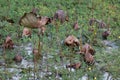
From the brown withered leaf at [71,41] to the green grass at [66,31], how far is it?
2.7 inches

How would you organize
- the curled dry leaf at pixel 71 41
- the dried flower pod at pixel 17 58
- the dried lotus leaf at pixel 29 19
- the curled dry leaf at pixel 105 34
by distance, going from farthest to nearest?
the curled dry leaf at pixel 105 34 < the curled dry leaf at pixel 71 41 < the dried flower pod at pixel 17 58 < the dried lotus leaf at pixel 29 19

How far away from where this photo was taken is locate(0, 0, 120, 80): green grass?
3.82 meters

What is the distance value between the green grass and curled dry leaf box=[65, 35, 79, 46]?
0.07m

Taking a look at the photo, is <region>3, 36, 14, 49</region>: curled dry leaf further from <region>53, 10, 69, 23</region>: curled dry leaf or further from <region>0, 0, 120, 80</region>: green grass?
<region>53, 10, 69, 23</region>: curled dry leaf

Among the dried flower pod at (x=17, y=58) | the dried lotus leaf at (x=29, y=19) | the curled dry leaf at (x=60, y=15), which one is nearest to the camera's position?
the dried lotus leaf at (x=29, y=19)

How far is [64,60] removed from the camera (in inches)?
156

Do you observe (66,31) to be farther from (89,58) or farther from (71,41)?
(89,58)

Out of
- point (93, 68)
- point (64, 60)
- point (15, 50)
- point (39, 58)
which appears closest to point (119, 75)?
point (93, 68)

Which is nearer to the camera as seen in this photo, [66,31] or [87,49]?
[87,49]

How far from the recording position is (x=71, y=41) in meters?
4.16

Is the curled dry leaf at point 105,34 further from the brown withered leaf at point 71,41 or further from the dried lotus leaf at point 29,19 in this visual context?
the dried lotus leaf at point 29,19

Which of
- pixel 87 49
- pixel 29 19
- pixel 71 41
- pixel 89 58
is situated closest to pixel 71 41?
pixel 71 41

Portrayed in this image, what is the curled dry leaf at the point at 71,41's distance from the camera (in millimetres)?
4143

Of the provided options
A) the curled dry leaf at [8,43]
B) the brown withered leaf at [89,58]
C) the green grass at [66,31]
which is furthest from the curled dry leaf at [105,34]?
the curled dry leaf at [8,43]
